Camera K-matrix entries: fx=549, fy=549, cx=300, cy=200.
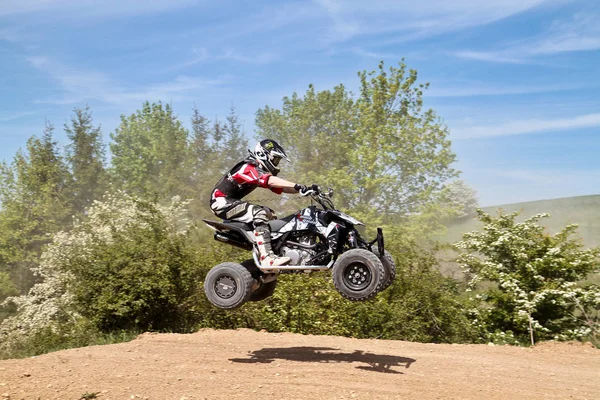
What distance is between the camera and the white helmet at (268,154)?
32.0ft

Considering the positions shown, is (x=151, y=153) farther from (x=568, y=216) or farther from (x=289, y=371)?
(x=289, y=371)

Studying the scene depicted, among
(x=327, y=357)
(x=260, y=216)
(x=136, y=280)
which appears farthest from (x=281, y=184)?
(x=136, y=280)

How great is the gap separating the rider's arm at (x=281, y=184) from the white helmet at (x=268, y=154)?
48 cm

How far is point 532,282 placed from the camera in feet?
62.1

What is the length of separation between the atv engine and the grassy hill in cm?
4790

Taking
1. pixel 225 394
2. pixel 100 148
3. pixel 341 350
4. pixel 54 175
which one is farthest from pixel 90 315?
pixel 100 148

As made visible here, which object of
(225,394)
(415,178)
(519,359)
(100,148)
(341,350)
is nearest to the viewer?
(225,394)

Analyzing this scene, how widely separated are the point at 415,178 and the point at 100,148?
38.5m

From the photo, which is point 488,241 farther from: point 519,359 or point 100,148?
point 100,148

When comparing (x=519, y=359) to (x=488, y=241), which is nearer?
(x=519, y=359)

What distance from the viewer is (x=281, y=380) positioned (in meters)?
9.81

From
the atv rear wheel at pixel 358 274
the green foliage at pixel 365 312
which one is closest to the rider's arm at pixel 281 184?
the atv rear wheel at pixel 358 274

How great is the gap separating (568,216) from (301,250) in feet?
202

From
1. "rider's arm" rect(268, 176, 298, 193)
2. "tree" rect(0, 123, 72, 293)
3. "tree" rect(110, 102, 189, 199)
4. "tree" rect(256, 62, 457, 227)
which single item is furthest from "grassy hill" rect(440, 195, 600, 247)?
"rider's arm" rect(268, 176, 298, 193)
